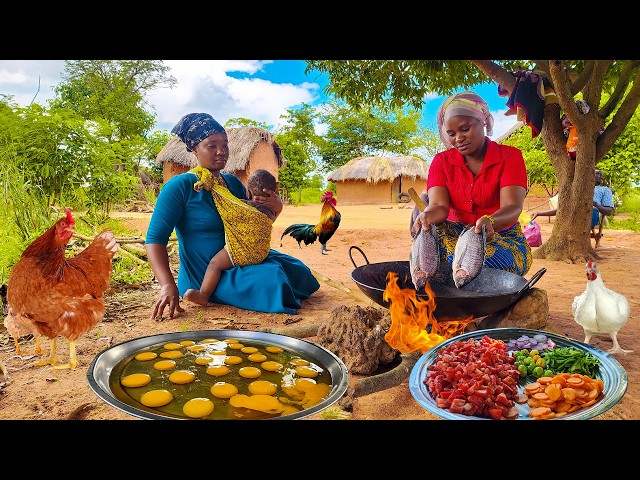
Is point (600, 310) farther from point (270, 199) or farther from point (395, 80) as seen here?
point (395, 80)

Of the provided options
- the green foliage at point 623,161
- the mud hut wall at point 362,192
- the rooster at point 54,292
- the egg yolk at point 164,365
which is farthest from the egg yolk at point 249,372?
the green foliage at point 623,161

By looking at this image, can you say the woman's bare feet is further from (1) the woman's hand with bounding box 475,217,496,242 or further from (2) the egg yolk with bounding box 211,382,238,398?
(1) the woman's hand with bounding box 475,217,496,242

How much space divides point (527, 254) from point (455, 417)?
1.41 m

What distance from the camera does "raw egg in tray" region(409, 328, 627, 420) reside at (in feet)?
5.02

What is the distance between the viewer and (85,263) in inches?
76.8

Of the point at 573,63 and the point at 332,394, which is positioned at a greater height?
the point at 573,63

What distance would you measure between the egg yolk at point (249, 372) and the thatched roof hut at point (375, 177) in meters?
1.56

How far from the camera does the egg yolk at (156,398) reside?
1.56m

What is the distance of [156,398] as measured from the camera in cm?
158

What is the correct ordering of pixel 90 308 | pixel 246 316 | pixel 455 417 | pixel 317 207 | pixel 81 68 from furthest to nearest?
pixel 317 207, pixel 246 316, pixel 81 68, pixel 90 308, pixel 455 417

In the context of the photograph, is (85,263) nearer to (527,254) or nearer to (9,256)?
(9,256)

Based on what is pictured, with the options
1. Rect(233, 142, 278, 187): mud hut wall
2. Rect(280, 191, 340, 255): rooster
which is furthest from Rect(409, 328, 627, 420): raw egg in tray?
Rect(280, 191, 340, 255): rooster

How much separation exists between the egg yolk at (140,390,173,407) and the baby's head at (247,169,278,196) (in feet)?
4.62

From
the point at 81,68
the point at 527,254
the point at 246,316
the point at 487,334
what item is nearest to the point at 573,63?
the point at 527,254
